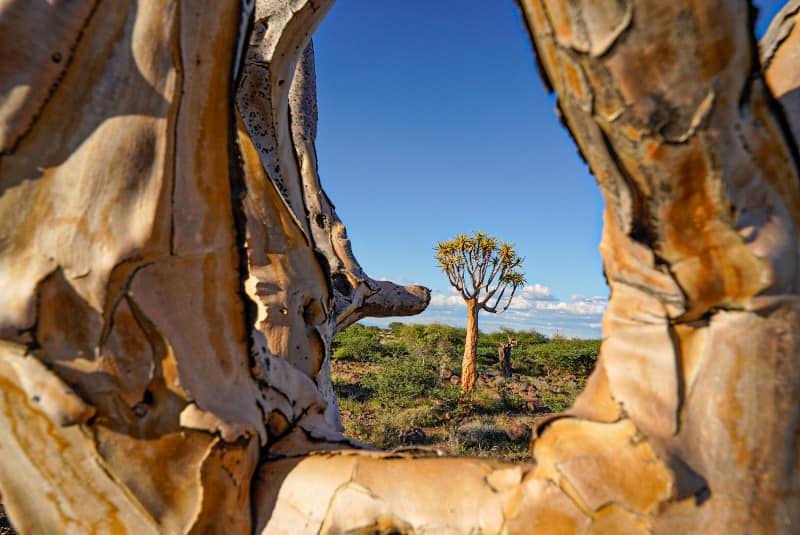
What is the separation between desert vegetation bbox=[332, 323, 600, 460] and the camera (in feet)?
20.8

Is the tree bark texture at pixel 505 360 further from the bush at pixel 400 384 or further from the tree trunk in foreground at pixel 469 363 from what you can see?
the bush at pixel 400 384

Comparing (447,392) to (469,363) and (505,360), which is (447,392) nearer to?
(469,363)

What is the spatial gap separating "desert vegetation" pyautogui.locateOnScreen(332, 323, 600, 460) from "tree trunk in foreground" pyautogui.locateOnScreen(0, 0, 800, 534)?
3.36 meters

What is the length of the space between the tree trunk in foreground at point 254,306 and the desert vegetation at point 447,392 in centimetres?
336

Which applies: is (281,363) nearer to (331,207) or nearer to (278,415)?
(278,415)

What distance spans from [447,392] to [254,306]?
866cm

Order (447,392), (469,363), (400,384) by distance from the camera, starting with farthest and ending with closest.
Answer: (469,363), (447,392), (400,384)

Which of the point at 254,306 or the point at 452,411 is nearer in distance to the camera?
the point at 254,306

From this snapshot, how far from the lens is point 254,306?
101cm

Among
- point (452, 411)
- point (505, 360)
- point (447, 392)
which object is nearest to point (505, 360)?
point (505, 360)

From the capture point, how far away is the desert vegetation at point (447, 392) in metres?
6.35

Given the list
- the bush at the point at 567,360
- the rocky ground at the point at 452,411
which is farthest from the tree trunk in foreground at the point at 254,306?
the bush at the point at 567,360

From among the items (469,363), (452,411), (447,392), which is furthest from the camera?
(469,363)

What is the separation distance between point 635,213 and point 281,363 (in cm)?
85
